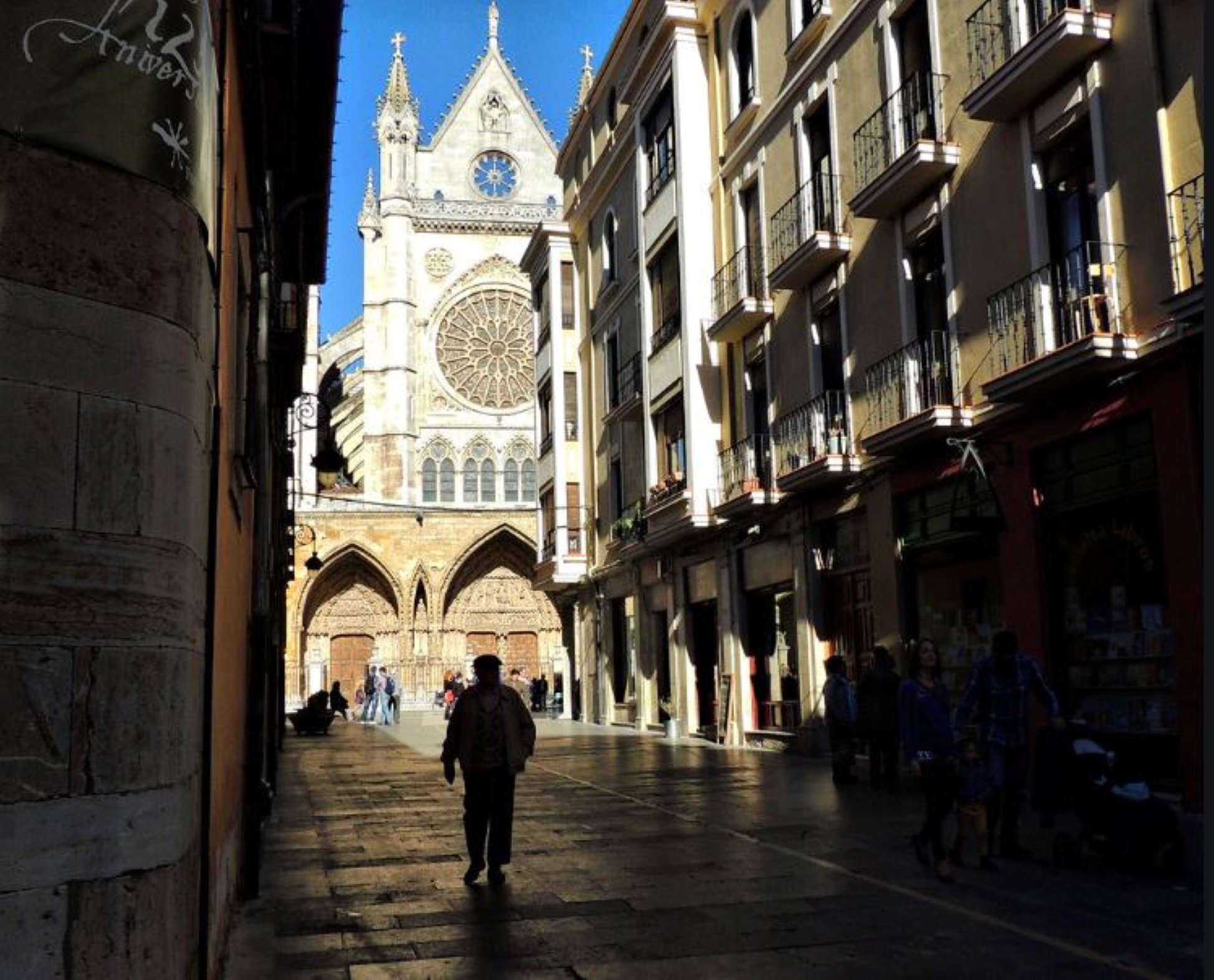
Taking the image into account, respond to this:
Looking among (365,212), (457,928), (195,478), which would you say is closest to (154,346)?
(195,478)

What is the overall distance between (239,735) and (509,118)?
51300 mm

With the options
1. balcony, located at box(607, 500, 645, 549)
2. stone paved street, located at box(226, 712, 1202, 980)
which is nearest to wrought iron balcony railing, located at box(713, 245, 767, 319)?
balcony, located at box(607, 500, 645, 549)

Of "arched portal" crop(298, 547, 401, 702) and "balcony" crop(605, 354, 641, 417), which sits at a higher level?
"balcony" crop(605, 354, 641, 417)

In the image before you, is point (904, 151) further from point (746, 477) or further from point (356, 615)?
point (356, 615)

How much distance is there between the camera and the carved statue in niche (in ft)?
182

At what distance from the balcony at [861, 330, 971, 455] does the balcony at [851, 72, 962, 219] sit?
173 cm

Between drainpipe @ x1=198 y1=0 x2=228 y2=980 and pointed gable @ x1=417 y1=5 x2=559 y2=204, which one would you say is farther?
pointed gable @ x1=417 y1=5 x2=559 y2=204

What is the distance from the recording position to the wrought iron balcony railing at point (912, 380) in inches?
559

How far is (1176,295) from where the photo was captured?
9.75m

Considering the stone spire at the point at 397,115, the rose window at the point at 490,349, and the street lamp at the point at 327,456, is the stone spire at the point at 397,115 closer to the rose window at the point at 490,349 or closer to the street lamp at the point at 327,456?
the rose window at the point at 490,349

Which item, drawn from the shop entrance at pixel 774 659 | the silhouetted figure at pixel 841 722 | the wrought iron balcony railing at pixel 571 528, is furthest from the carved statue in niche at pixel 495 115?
the silhouetted figure at pixel 841 722

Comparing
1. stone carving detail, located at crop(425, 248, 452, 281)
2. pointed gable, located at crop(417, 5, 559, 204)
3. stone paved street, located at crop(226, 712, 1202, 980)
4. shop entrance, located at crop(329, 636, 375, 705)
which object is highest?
pointed gable, located at crop(417, 5, 559, 204)

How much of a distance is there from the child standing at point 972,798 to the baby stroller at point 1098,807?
568mm

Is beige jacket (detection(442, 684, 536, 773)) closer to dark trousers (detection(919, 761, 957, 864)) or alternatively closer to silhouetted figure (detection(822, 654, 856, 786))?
dark trousers (detection(919, 761, 957, 864))
